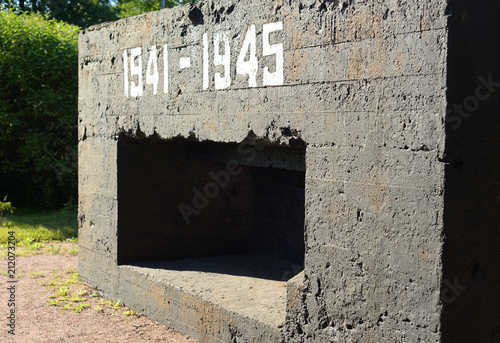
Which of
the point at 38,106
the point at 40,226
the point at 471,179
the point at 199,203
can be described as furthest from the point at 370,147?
the point at 38,106

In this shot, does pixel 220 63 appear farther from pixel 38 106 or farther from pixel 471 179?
pixel 38 106

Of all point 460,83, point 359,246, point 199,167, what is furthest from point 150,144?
point 460,83

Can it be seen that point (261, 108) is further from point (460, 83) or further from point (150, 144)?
point (150, 144)

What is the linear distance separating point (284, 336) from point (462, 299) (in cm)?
128

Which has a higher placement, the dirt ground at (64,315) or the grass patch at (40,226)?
the grass patch at (40,226)

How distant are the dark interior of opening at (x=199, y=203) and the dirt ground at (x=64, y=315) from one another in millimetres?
614

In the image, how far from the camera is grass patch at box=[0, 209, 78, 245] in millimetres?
9320

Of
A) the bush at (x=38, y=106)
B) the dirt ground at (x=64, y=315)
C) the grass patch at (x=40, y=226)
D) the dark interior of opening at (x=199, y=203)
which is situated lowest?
the dirt ground at (x=64, y=315)

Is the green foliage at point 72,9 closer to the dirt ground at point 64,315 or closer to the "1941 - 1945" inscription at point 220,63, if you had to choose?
the dirt ground at point 64,315

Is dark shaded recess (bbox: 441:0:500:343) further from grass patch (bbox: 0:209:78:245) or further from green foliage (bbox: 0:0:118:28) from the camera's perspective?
green foliage (bbox: 0:0:118:28)

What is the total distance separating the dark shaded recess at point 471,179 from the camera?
120 inches

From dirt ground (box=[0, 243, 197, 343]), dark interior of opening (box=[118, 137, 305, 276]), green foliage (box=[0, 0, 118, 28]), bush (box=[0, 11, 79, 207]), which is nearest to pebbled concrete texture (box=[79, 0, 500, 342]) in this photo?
dirt ground (box=[0, 243, 197, 343])

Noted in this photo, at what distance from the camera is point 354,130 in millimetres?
3555

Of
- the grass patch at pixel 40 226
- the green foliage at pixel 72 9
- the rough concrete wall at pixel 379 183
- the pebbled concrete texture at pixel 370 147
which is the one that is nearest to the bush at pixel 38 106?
the grass patch at pixel 40 226
